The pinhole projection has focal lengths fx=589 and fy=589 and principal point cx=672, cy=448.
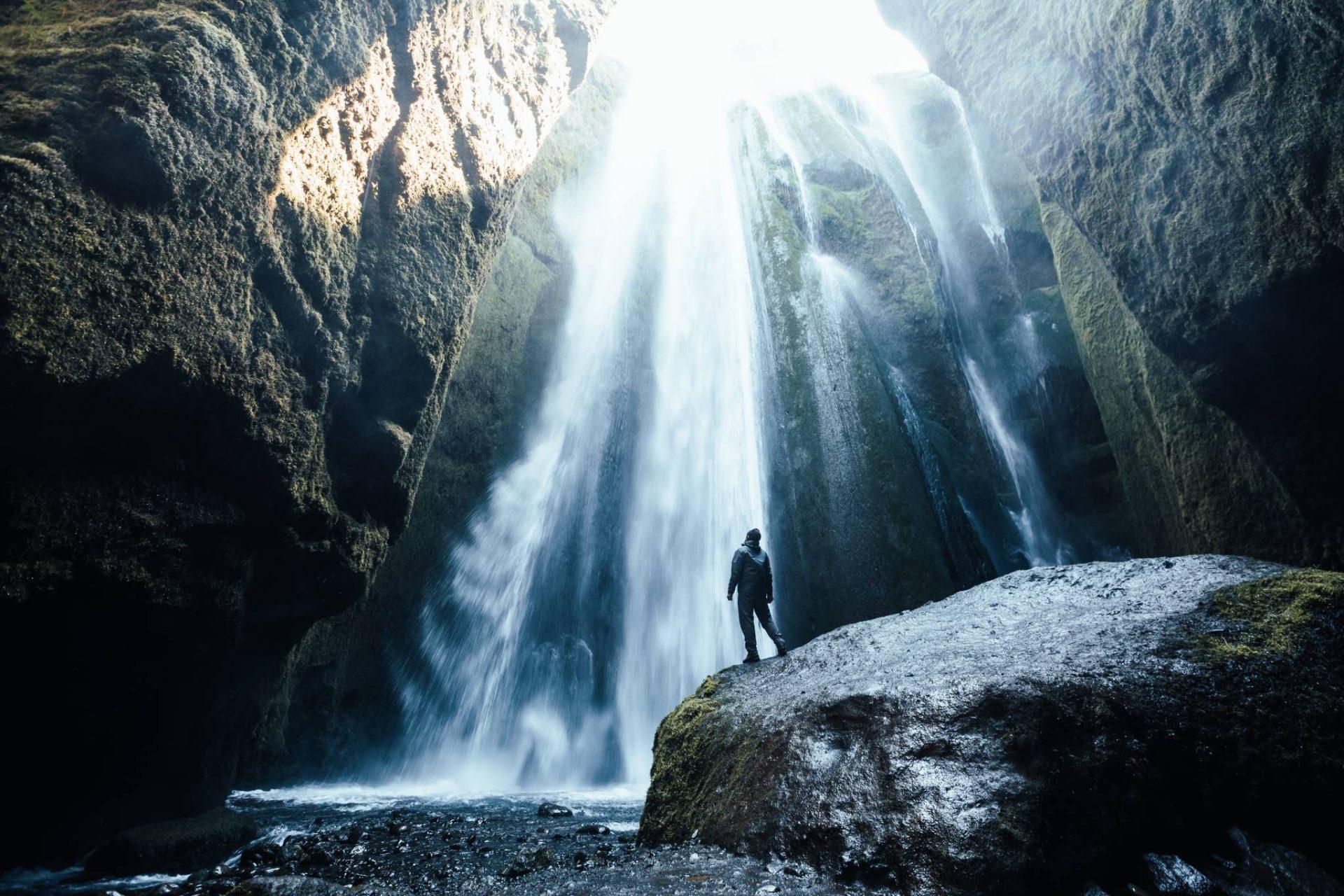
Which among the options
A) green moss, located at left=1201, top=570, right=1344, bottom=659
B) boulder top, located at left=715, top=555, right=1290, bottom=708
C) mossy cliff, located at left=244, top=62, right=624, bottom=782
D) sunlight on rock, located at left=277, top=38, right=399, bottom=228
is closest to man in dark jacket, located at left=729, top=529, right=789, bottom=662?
boulder top, located at left=715, top=555, right=1290, bottom=708

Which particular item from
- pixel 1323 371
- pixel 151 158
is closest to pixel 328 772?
pixel 151 158

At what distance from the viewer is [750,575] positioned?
7.92m

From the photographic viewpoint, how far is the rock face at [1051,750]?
308 cm

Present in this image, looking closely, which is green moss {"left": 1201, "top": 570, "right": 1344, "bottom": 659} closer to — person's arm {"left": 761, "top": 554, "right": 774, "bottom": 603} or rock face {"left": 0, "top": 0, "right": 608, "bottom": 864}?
person's arm {"left": 761, "top": 554, "right": 774, "bottom": 603}

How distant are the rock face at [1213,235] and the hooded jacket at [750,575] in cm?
699

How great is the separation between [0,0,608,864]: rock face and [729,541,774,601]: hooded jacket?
4.87m

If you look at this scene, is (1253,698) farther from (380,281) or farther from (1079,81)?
(1079,81)

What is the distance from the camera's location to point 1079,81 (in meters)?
10.9

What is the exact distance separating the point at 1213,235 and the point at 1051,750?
8528 mm

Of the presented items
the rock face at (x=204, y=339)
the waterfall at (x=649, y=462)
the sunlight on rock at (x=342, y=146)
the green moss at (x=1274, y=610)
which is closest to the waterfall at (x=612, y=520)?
the waterfall at (x=649, y=462)

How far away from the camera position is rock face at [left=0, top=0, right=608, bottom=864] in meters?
4.42

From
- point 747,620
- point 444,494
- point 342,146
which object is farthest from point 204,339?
point 444,494

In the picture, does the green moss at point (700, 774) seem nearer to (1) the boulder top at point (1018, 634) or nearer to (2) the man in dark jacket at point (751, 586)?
(1) the boulder top at point (1018, 634)

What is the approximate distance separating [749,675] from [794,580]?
8.59 metres
